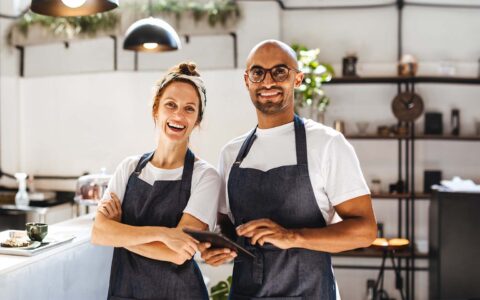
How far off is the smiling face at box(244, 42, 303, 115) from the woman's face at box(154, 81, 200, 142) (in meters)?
0.23

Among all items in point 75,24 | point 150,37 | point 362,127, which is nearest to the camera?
point 150,37

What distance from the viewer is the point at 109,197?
204 centimetres

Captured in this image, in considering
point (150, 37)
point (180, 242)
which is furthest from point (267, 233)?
point (150, 37)

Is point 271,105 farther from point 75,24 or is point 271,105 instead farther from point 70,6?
point 75,24

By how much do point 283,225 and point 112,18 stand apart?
454 cm

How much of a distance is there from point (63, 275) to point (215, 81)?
137 inches

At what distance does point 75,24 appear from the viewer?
5.96 metres

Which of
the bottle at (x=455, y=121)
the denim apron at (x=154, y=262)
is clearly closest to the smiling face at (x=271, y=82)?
the denim apron at (x=154, y=262)

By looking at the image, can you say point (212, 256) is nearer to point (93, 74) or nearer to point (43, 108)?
point (93, 74)

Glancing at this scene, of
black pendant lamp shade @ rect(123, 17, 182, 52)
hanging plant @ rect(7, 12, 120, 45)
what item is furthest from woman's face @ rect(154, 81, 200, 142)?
hanging plant @ rect(7, 12, 120, 45)

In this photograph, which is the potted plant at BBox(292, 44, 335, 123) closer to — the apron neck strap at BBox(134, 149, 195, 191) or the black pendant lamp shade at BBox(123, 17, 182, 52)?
the black pendant lamp shade at BBox(123, 17, 182, 52)

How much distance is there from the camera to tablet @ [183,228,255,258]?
5.38 ft

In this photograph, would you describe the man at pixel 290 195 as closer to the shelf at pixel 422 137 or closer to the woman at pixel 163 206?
the woman at pixel 163 206

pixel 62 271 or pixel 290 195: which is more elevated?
pixel 290 195
